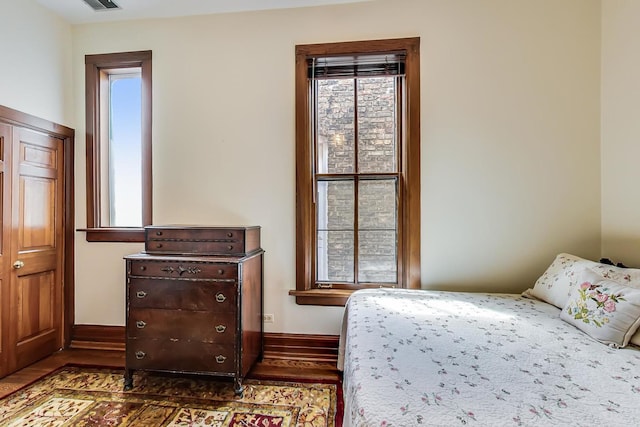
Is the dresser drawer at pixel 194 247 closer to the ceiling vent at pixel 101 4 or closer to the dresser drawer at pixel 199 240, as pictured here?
the dresser drawer at pixel 199 240

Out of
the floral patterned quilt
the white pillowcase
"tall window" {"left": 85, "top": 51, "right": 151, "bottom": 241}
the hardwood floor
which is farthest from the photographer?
"tall window" {"left": 85, "top": 51, "right": 151, "bottom": 241}

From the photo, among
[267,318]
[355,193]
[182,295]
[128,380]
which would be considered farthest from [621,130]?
[128,380]

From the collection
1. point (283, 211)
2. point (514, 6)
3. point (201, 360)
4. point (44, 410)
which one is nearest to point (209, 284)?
point (201, 360)

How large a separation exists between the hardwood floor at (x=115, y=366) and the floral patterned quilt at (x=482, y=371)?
0.84 m

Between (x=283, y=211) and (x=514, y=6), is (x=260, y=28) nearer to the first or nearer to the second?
(x=283, y=211)

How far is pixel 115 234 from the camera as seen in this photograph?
270 centimetres

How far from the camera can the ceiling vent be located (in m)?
2.39

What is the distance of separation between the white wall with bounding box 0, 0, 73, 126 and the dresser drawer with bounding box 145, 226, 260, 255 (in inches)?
57.2

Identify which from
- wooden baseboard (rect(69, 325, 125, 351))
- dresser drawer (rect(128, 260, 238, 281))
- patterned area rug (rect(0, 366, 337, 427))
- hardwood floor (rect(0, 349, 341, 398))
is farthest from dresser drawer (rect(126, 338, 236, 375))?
wooden baseboard (rect(69, 325, 125, 351))

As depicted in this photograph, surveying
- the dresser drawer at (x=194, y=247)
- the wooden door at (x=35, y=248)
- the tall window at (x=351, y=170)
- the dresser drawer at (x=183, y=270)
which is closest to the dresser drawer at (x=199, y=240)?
the dresser drawer at (x=194, y=247)

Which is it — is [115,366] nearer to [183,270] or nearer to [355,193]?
[183,270]

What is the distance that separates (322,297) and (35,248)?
93.4 inches

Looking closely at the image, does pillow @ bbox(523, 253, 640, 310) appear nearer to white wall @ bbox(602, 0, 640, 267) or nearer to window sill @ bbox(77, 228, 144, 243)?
white wall @ bbox(602, 0, 640, 267)

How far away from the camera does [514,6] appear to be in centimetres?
232
